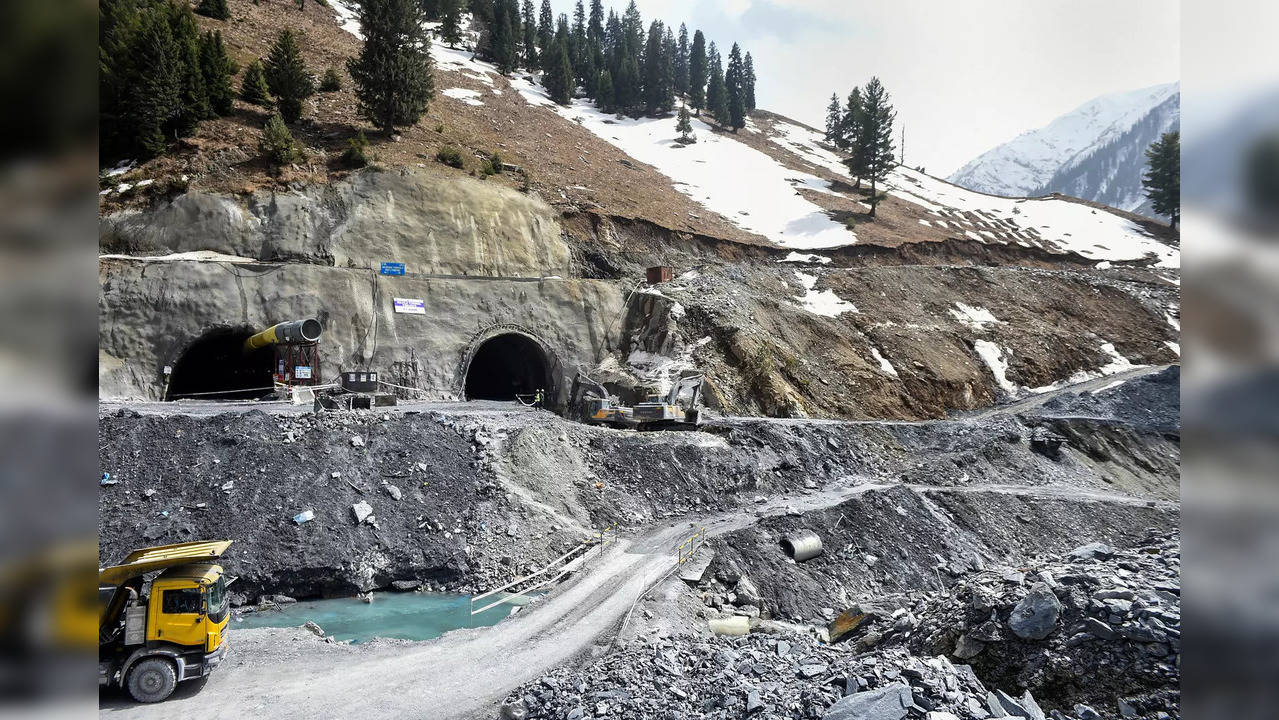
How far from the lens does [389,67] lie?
43.5 metres

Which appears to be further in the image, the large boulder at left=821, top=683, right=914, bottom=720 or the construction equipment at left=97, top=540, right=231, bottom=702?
the construction equipment at left=97, top=540, right=231, bottom=702

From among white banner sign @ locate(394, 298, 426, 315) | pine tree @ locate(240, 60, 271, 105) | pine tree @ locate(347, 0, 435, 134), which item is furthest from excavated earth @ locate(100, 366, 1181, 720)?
pine tree @ locate(240, 60, 271, 105)

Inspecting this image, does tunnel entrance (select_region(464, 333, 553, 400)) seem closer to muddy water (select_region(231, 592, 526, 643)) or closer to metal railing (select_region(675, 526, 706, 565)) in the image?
metal railing (select_region(675, 526, 706, 565))

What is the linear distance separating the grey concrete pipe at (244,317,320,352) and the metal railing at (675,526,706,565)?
61.2 ft

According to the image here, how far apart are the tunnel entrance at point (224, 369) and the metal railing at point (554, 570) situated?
20.3 meters

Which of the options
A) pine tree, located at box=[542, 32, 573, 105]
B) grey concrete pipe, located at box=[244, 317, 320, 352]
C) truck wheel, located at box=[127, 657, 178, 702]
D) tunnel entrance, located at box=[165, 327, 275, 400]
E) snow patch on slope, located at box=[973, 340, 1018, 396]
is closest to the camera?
truck wheel, located at box=[127, 657, 178, 702]

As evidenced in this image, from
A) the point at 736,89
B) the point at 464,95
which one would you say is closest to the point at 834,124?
the point at 736,89

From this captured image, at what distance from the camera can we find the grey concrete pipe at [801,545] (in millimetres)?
21875

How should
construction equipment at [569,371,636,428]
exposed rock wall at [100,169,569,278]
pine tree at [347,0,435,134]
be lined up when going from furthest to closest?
pine tree at [347,0,435,134] → exposed rock wall at [100,169,569,278] → construction equipment at [569,371,636,428]

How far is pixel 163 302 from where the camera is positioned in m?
30.9

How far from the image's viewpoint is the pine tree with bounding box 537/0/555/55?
95.1 meters

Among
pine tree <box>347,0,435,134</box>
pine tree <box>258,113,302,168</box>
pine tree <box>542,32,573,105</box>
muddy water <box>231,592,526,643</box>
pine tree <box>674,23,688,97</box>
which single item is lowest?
muddy water <box>231,592,526,643</box>

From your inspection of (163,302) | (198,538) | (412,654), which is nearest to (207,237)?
(163,302)

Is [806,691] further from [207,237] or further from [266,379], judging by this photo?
[207,237]
